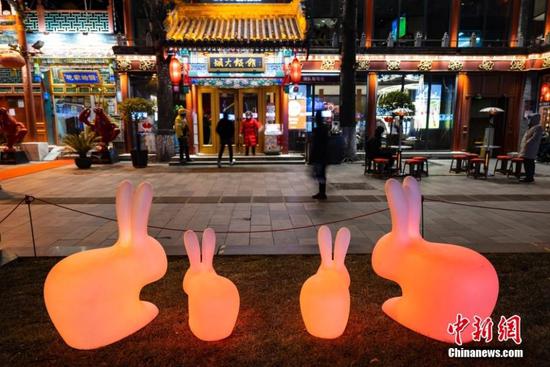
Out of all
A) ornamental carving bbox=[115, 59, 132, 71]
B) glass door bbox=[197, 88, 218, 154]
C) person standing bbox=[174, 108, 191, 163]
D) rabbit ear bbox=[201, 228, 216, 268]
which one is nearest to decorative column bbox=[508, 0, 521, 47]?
glass door bbox=[197, 88, 218, 154]

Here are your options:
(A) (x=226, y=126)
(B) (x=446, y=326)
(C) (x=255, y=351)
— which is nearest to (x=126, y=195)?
(C) (x=255, y=351)

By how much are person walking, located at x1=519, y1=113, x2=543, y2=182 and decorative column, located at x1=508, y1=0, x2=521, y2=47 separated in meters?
8.12

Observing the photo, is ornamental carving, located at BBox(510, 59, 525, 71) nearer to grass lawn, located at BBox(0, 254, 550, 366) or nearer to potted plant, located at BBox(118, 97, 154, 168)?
grass lawn, located at BBox(0, 254, 550, 366)

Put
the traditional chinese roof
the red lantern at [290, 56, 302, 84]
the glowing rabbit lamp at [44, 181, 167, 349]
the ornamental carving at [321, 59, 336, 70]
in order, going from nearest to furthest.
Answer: the glowing rabbit lamp at [44, 181, 167, 349]
the traditional chinese roof
the red lantern at [290, 56, 302, 84]
the ornamental carving at [321, 59, 336, 70]

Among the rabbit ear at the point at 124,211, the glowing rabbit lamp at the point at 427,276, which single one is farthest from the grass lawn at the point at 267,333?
the rabbit ear at the point at 124,211

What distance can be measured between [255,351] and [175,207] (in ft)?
18.0

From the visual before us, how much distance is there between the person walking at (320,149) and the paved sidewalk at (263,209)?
487mm

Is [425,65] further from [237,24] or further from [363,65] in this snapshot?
[237,24]

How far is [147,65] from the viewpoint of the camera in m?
15.8

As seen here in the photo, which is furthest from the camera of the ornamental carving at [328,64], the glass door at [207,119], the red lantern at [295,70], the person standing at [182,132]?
the glass door at [207,119]

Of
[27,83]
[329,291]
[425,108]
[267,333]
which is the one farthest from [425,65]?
[27,83]

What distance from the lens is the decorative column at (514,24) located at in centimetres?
1647

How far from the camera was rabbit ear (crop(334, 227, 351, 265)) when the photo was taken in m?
3.02
